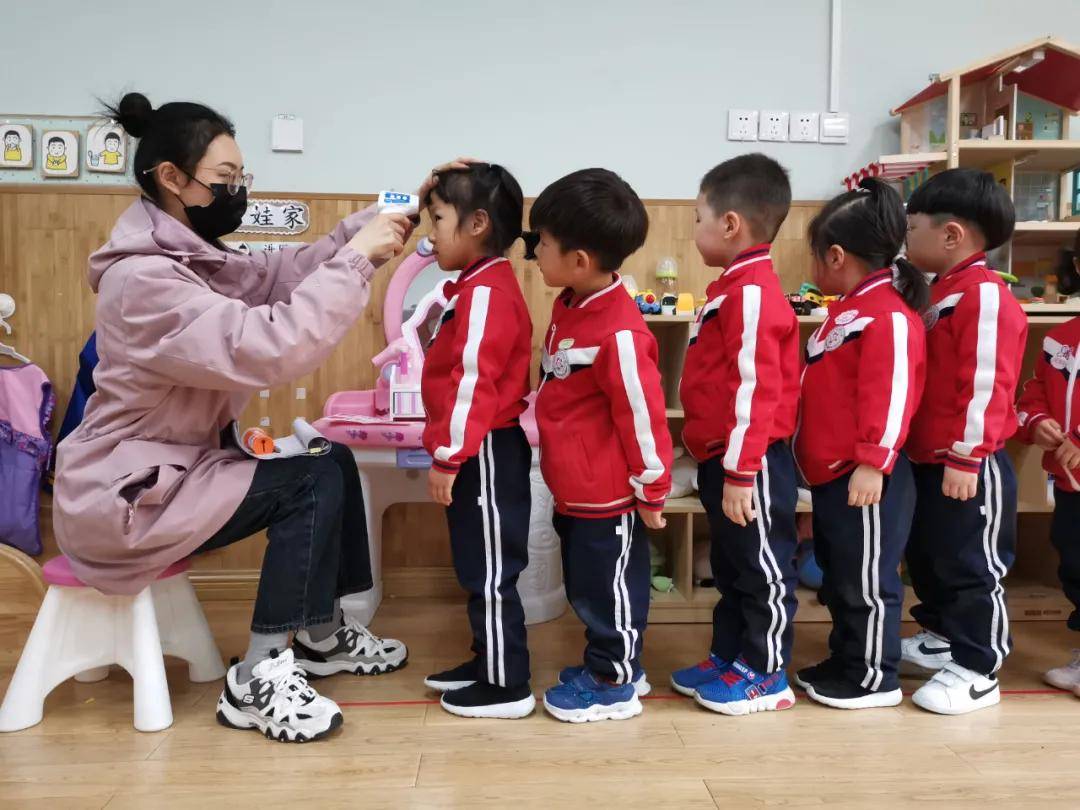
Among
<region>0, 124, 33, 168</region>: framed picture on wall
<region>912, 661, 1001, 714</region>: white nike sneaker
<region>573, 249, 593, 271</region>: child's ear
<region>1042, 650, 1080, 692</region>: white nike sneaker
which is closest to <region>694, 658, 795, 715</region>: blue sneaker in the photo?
<region>912, 661, 1001, 714</region>: white nike sneaker

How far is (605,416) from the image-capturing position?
1.53 metres

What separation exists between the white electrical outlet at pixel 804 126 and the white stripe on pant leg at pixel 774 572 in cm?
140

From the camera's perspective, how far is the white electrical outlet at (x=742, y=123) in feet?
8.18

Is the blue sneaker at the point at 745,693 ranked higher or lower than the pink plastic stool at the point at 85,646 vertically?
lower

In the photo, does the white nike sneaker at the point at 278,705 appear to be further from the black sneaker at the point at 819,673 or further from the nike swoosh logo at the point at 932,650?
the nike swoosh logo at the point at 932,650

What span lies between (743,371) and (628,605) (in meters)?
0.51

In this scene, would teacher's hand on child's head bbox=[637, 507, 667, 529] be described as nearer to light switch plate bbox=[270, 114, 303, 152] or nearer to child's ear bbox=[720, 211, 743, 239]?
child's ear bbox=[720, 211, 743, 239]

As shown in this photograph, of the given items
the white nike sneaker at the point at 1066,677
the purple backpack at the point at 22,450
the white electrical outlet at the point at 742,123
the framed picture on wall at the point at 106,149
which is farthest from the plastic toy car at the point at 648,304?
the purple backpack at the point at 22,450

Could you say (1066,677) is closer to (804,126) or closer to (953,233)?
(953,233)

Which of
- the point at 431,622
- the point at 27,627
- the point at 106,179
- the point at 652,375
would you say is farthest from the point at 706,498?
the point at 106,179

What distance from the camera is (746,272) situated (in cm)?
155

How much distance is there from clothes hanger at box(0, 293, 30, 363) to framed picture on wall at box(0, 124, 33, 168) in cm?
40

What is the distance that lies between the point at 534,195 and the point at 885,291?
1.21 meters

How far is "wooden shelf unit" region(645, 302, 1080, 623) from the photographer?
7.17 ft
